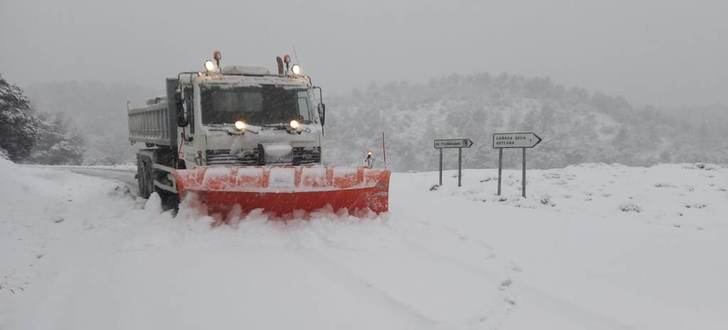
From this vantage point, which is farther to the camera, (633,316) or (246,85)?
(246,85)

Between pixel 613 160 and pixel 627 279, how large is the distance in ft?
272

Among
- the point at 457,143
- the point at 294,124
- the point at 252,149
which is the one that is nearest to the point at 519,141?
the point at 457,143

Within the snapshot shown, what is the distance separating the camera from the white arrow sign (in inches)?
416

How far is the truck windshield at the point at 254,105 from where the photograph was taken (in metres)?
8.12

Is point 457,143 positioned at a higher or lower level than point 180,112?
lower

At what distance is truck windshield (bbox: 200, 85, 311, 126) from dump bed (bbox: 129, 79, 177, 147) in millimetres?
1059

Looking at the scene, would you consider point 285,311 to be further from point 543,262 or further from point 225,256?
point 543,262

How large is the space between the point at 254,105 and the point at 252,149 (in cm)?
86

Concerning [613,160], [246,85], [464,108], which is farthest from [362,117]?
[246,85]

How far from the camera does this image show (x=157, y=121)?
1025cm

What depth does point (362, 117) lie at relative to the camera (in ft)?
320

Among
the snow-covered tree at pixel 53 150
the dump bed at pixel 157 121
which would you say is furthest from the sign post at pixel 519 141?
the snow-covered tree at pixel 53 150

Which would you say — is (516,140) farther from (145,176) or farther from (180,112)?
(145,176)

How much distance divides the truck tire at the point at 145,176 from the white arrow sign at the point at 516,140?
7.53m
